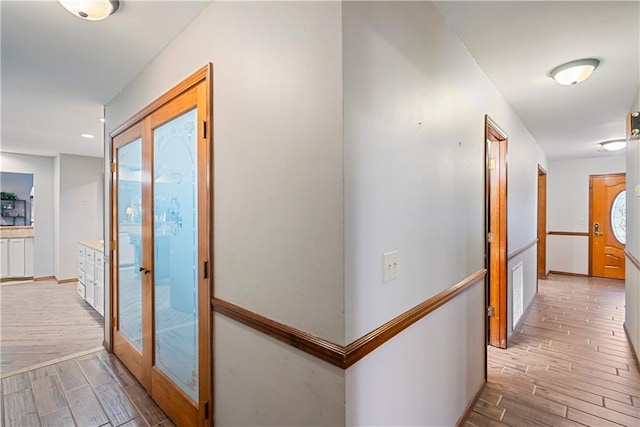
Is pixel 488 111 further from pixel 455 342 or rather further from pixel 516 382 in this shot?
pixel 516 382

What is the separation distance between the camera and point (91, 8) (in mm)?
1563

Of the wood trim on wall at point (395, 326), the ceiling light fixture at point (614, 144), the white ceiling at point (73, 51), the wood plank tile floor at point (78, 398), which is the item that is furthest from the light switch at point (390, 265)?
the ceiling light fixture at point (614, 144)

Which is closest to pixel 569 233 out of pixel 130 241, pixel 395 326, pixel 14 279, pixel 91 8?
pixel 395 326

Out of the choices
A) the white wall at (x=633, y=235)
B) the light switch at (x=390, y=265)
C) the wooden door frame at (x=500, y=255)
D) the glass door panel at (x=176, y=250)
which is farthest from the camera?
the wooden door frame at (x=500, y=255)

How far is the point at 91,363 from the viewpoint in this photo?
2.79 m

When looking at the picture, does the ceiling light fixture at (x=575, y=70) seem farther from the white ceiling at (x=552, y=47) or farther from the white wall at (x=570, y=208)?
the white wall at (x=570, y=208)

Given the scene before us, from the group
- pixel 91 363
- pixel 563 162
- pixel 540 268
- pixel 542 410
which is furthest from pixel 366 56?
pixel 563 162

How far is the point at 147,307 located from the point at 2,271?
602 centimetres

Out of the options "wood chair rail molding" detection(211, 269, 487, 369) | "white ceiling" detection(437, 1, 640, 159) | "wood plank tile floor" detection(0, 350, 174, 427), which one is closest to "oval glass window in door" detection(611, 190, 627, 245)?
"white ceiling" detection(437, 1, 640, 159)

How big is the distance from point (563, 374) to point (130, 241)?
12.7ft

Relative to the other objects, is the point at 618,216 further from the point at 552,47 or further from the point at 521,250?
the point at 552,47

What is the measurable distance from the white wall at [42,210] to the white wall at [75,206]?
36 centimetres

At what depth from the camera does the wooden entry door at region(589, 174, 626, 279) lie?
5.84 meters

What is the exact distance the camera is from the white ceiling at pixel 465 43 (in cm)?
168
